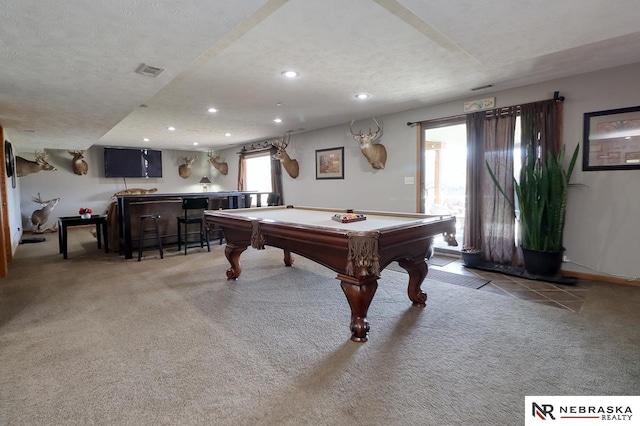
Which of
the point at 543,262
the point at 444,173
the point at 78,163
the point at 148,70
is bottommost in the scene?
the point at 543,262

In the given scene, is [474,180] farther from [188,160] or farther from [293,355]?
[188,160]

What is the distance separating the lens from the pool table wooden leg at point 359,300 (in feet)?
7.46

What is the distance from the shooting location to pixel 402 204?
5352 millimetres

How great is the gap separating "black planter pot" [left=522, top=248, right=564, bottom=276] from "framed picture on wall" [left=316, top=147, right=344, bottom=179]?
3.49 m

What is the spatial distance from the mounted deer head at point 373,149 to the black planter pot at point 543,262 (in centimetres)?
260

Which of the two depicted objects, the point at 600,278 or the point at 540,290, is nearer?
the point at 540,290

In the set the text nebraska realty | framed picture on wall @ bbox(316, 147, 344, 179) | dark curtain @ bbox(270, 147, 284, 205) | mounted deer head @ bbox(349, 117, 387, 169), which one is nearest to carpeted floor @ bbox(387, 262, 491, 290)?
the text nebraska realty

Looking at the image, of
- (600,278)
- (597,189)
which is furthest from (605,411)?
(597,189)

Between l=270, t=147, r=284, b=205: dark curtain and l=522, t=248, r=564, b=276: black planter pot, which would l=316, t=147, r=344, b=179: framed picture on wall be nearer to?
l=270, t=147, r=284, b=205: dark curtain

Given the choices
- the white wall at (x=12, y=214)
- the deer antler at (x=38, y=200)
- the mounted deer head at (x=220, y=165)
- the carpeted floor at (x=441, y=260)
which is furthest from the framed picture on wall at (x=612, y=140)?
the deer antler at (x=38, y=200)

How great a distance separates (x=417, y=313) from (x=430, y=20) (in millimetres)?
2206

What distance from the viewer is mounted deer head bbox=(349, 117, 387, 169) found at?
5.30 meters

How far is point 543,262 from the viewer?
3.67 meters

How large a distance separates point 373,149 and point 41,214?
7833 millimetres
